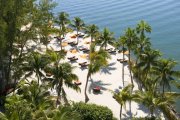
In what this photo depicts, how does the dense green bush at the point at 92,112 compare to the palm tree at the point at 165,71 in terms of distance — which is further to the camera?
the palm tree at the point at 165,71

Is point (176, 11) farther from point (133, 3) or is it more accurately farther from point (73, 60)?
point (73, 60)

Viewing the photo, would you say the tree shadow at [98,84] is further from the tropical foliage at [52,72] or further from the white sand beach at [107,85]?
the tropical foliage at [52,72]

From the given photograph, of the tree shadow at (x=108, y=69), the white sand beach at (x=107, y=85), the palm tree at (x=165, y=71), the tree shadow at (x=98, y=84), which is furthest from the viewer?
the tree shadow at (x=108, y=69)

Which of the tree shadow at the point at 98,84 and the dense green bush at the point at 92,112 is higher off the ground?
the tree shadow at the point at 98,84

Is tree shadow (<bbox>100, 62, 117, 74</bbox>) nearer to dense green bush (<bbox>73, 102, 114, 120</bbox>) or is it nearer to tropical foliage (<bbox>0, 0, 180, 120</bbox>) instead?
tropical foliage (<bbox>0, 0, 180, 120</bbox>)

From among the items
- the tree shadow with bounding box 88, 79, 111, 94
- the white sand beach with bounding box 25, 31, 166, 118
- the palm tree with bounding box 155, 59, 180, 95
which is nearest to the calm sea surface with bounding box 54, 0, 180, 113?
the white sand beach with bounding box 25, 31, 166, 118

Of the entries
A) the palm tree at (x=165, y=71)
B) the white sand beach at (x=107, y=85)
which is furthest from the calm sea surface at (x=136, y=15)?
the palm tree at (x=165, y=71)

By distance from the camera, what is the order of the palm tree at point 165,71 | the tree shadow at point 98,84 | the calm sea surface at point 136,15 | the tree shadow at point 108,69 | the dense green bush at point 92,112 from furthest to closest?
1. the calm sea surface at point 136,15
2. the tree shadow at point 108,69
3. the tree shadow at point 98,84
4. the palm tree at point 165,71
5. the dense green bush at point 92,112

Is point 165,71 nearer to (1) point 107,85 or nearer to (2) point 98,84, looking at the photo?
(1) point 107,85

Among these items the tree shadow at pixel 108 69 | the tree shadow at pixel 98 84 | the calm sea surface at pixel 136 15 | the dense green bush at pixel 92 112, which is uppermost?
the calm sea surface at pixel 136 15
